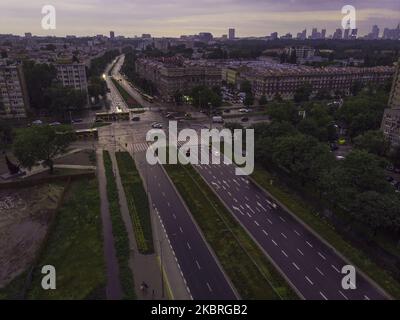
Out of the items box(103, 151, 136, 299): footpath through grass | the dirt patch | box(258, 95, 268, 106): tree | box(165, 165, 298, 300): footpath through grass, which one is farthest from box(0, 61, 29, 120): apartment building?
box(258, 95, 268, 106): tree

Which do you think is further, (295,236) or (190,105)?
(190,105)

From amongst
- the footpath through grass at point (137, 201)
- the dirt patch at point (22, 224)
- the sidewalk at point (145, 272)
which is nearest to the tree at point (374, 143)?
the footpath through grass at point (137, 201)

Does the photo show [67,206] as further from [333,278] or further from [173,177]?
[333,278]

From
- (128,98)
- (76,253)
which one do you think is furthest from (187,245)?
(128,98)

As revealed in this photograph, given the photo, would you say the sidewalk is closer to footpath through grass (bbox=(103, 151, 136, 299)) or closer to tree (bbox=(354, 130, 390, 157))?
footpath through grass (bbox=(103, 151, 136, 299))

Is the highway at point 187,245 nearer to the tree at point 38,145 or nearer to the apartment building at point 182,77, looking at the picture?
the tree at point 38,145
